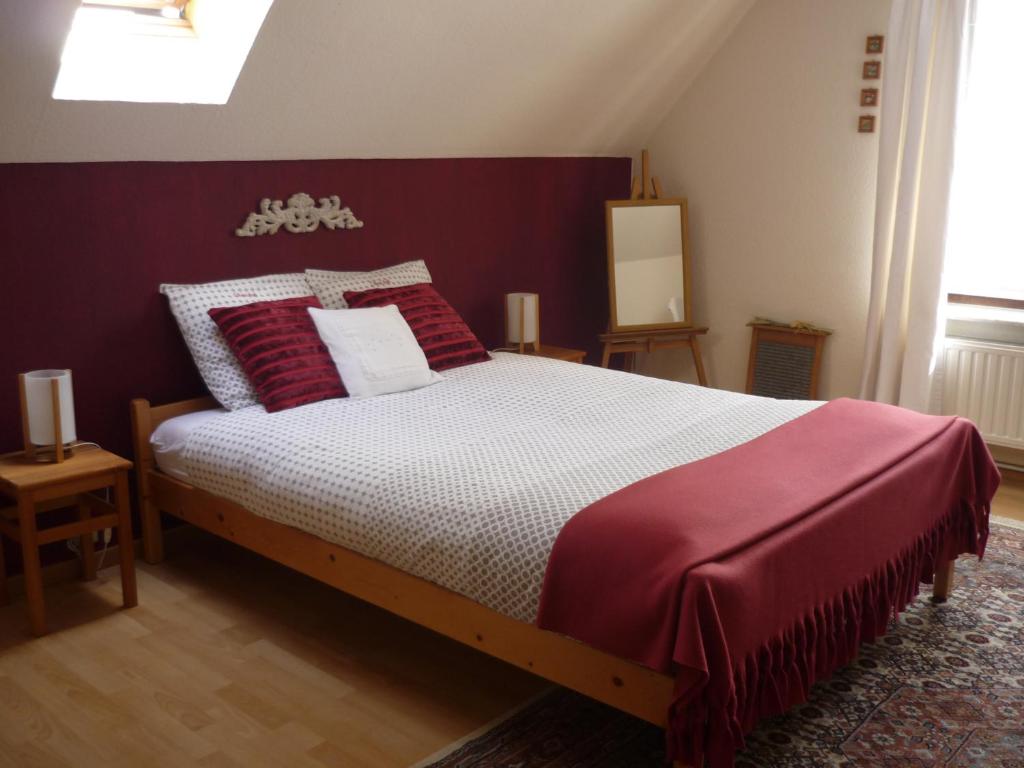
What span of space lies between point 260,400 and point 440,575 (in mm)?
1239

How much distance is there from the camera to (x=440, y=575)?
8.03ft

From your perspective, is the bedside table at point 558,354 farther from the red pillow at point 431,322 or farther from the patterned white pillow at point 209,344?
the patterned white pillow at point 209,344

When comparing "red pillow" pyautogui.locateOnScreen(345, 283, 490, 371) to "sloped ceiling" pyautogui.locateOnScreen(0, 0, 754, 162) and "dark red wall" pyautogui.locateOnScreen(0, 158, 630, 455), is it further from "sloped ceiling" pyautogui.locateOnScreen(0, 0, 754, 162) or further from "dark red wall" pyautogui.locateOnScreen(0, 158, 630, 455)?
"sloped ceiling" pyautogui.locateOnScreen(0, 0, 754, 162)

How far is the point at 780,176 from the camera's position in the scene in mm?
4824

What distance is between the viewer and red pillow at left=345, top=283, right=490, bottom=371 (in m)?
3.82

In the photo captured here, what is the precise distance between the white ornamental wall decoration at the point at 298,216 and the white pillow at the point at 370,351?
44 cm

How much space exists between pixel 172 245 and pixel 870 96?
3.00 metres

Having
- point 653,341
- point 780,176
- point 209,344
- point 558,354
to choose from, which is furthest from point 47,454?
point 780,176

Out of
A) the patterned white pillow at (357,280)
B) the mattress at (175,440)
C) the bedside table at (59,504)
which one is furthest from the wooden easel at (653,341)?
the bedside table at (59,504)

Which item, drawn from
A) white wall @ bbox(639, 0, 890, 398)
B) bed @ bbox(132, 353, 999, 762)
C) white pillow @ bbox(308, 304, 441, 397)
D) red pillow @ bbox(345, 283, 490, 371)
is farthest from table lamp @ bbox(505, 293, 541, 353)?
white wall @ bbox(639, 0, 890, 398)

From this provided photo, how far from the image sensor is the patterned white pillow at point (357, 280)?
379 centimetres

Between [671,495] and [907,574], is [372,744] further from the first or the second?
[907,574]

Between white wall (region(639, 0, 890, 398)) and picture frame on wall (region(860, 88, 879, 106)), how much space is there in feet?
0.13

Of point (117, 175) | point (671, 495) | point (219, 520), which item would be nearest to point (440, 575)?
point (671, 495)
